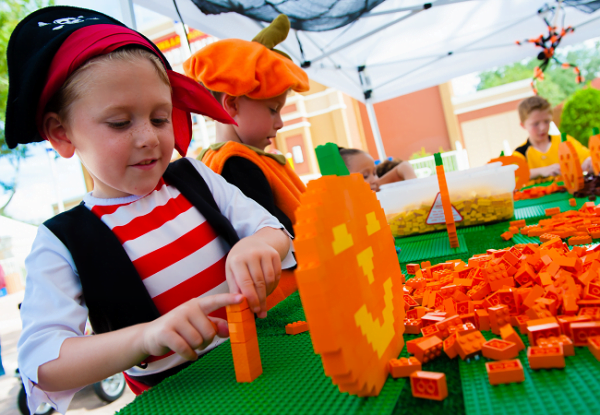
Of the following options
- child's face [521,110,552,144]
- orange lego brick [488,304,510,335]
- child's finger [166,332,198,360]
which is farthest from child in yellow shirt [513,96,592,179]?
child's finger [166,332,198,360]

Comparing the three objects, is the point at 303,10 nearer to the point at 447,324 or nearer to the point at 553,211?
the point at 553,211

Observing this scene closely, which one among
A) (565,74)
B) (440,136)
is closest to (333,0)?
(440,136)

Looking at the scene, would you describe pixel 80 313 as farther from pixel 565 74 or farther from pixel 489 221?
pixel 565 74

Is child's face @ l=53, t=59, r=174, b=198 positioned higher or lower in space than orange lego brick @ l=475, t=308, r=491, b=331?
higher

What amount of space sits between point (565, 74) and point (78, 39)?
25.5 metres

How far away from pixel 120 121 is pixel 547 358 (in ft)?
1.91

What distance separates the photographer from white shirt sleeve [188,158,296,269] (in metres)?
0.75

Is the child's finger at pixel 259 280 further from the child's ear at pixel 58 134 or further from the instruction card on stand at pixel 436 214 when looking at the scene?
the instruction card on stand at pixel 436 214

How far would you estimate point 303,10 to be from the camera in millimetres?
1983

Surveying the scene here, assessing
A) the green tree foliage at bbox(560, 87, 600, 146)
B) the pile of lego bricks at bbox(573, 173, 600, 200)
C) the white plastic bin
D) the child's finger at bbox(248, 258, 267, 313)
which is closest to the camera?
the child's finger at bbox(248, 258, 267, 313)

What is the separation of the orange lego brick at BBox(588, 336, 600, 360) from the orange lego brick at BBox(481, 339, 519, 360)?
6 cm

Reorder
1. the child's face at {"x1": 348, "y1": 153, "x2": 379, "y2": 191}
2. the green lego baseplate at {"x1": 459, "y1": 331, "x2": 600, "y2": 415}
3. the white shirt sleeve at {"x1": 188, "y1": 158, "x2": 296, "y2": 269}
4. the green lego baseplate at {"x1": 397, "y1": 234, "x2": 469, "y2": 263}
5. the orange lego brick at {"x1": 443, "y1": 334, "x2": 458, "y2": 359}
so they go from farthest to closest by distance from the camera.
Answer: the child's face at {"x1": 348, "y1": 153, "x2": 379, "y2": 191}
the green lego baseplate at {"x1": 397, "y1": 234, "x2": 469, "y2": 263}
the white shirt sleeve at {"x1": 188, "y1": 158, "x2": 296, "y2": 269}
the orange lego brick at {"x1": 443, "y1": 334, "x2": 458, "y2": 359}
the green lego baseplate at {"x1": 459, "y1": 331, "x2": 600, "y2": 415}

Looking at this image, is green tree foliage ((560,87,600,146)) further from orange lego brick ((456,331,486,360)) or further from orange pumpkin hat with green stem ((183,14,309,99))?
orange lego brick ((456,331,486,360))

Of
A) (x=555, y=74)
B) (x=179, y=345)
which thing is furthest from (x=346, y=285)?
(x=555, y=74)
